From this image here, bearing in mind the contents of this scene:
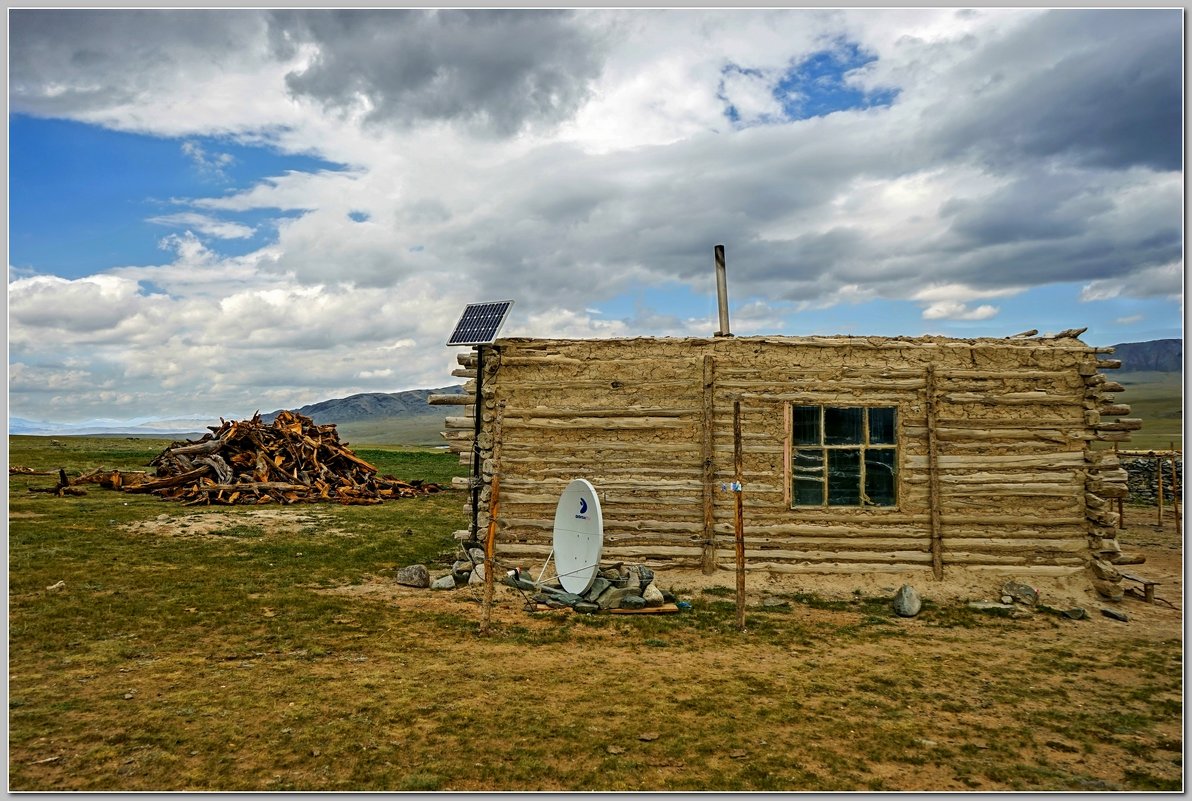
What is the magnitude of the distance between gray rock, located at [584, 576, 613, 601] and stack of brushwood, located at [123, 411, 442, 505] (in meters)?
16.8

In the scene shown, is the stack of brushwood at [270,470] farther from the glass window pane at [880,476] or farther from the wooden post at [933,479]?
the wooden post at [933,479]

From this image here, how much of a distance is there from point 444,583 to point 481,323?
191 inches

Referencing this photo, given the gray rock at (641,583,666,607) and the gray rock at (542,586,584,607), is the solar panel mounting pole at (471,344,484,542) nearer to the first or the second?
the gray rock at (542,586,584,607)

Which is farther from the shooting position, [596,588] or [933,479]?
[933,479]

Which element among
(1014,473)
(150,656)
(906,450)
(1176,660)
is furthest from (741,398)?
(150,656)

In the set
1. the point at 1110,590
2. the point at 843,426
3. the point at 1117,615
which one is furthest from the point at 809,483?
the point at 1110,590

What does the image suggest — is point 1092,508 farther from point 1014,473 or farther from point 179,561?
point 179,561

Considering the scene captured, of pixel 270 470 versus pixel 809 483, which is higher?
pixel 809 483

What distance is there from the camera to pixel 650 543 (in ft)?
40.9

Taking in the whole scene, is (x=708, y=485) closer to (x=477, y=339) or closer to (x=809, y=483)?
(x=809, y=483)

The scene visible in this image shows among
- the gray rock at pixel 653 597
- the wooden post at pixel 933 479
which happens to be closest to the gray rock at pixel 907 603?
the wooden post at pixel 933 479

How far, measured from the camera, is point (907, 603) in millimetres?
11070

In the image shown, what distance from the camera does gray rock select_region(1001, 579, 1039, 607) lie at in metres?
11.5

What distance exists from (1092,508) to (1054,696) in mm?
5723
